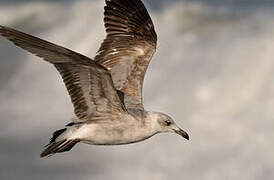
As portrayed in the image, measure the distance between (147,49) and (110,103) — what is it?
4.80 meters

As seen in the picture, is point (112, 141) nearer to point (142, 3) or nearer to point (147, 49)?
point (147, 49)

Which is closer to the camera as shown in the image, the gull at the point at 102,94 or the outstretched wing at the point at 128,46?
the gull at the point at 102,94

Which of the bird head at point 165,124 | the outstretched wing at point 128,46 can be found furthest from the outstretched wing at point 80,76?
the outstretched wing at point 128,46

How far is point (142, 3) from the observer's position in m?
24.8

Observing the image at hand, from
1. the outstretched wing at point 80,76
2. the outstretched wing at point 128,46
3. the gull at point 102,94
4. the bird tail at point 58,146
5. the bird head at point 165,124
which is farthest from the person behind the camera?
the outstretched wing at point 128,46

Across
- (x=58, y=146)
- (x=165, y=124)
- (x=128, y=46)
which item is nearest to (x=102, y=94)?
(x=58, y=146)

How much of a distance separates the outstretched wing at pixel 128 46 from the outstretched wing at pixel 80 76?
1.66 m

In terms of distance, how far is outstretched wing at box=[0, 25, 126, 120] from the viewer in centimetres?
1615

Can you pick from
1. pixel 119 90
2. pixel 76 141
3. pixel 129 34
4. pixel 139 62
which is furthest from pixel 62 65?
pixel 129 34

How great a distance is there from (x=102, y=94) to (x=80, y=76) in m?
0.90

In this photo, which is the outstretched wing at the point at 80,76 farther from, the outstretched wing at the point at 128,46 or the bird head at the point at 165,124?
the outstretched wing at the point at 128,46

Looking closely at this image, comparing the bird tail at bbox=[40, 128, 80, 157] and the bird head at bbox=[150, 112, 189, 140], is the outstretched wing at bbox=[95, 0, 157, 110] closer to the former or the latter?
the bird head at bbox=[150, 112, 189, 140]

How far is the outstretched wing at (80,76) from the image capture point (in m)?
16.1

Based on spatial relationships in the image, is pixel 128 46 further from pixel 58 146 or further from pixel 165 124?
pixel 58 146
